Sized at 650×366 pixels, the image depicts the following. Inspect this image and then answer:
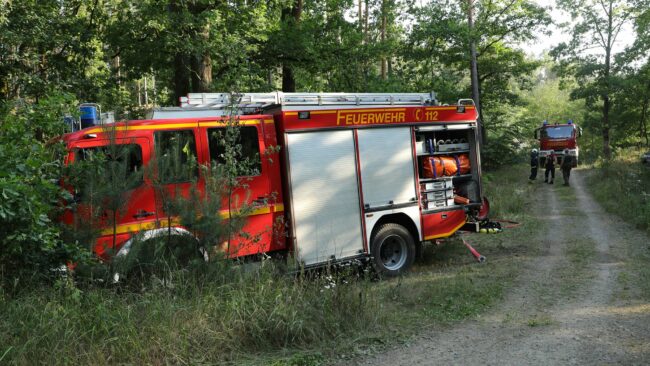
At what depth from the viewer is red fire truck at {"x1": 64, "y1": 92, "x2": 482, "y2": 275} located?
6621 mm

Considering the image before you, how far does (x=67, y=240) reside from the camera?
18.4ft

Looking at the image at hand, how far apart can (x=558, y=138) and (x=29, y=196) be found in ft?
94.9

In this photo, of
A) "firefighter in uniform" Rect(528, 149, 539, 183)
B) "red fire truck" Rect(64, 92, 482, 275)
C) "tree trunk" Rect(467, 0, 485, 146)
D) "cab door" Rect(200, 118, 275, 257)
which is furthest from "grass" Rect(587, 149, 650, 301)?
"tree trunk" Rect(467, 0, 485, 146)

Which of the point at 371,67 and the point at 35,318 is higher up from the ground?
the point at 371,67

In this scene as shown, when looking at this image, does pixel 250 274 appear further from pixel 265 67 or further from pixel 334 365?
pixel 265 67

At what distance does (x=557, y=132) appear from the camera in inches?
1155

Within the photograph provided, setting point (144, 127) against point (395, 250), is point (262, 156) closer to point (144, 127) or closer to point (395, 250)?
point (144, 127)

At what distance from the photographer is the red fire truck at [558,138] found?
28.5 metres

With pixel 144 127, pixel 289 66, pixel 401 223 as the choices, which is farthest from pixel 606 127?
pixel 144 127

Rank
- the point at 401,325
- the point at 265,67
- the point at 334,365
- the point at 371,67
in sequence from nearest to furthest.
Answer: the point at 334,365
the point at 401,325
the point at 265,67
the point at 371,67

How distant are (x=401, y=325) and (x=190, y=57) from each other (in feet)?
33.3

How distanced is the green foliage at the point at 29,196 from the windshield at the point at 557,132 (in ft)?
91.8

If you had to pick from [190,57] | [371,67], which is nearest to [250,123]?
[190,57]

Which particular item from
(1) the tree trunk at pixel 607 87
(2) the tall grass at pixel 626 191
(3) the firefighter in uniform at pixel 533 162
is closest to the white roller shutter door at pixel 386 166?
(2) the tall grass at pixel 626 191
